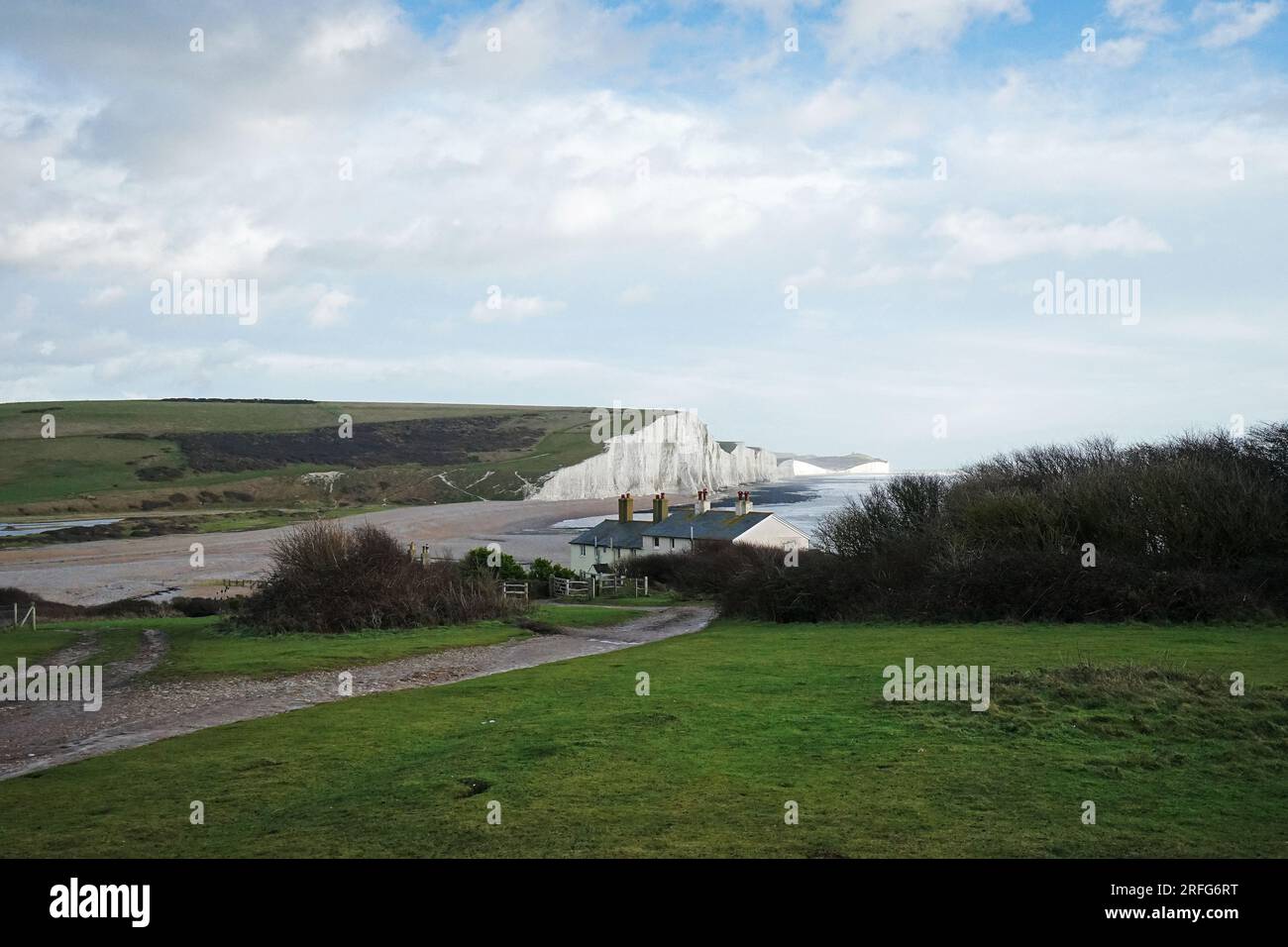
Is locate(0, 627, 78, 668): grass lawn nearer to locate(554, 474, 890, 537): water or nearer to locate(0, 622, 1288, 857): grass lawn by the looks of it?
locate(0, 622, 1288, 857): grass lawn

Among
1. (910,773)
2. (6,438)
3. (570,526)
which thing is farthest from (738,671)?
(6,438)

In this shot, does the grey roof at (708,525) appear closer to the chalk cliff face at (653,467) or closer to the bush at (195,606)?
the bush at (195,606)

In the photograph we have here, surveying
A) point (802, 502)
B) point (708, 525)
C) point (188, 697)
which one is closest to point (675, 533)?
point (708, 525)

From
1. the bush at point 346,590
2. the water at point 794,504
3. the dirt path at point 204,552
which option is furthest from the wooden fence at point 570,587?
the water at point 794,504

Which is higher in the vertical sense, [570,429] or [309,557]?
[570,429]

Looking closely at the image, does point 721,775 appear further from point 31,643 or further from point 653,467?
point 653,467

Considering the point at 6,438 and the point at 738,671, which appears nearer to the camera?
the point at 738,671

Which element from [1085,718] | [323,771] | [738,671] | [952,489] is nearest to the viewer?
[323,771]
